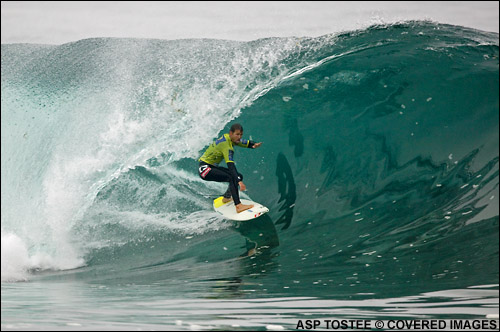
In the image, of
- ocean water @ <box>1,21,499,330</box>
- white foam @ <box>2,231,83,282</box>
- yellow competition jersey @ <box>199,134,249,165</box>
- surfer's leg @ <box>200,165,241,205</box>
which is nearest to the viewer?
ocean water @ <box>1,21,499,330</box>

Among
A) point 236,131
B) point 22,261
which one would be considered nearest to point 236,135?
point 236,131

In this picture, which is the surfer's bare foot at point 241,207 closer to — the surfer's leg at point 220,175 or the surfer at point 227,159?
the surfer at point 227,159

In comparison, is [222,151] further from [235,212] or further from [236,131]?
[235,212]

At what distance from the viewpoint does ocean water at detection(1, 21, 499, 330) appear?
16.2ft

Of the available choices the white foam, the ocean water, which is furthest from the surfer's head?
the white foam

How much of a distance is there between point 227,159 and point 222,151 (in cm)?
12

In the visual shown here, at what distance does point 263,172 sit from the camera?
6.38 metres

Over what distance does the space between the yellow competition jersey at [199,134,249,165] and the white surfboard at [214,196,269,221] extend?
2.09 feet

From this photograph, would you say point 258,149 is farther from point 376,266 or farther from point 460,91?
point 460,91

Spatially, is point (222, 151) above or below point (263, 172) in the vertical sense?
below

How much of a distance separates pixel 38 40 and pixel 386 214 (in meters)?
5.72

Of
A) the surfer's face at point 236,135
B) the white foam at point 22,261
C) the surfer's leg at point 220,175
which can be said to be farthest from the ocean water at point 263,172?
the surfer's face at point 236,135

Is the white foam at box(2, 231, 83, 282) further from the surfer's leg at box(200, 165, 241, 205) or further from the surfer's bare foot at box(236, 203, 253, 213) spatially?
the surfer's bare foot at box(236, 203, 253, 213)

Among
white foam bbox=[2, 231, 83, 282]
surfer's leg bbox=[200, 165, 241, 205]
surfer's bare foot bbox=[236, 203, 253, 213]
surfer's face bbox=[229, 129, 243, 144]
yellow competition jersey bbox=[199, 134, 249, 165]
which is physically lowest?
white foam bbox=[2, 231, 83, 282]
